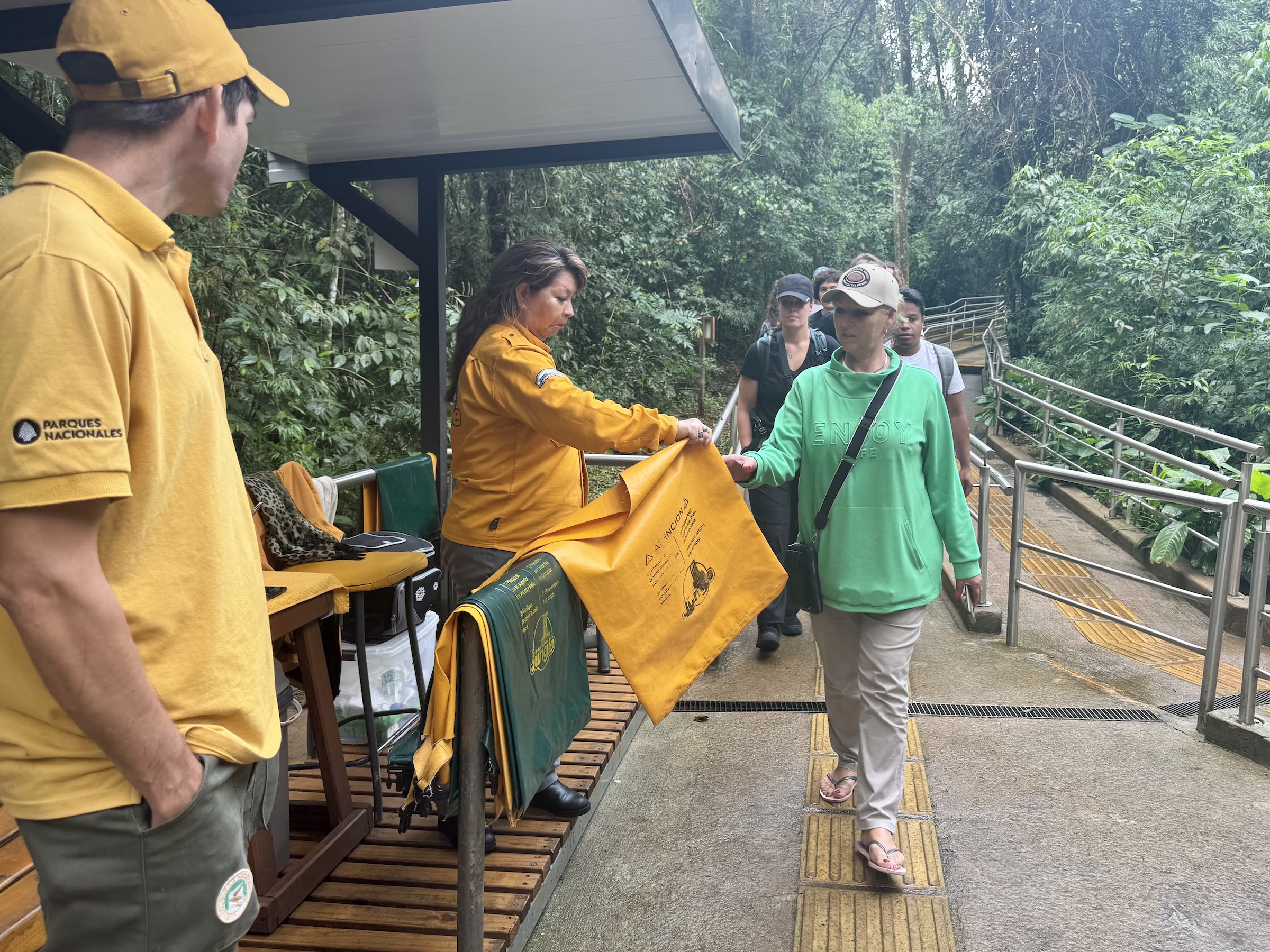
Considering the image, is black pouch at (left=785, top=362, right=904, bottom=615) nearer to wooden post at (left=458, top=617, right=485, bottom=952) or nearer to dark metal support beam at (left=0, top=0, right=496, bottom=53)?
wooden post at (left=458, top=617, right=485, bottom=952)

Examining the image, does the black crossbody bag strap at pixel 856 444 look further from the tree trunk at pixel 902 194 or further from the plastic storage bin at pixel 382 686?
the tree trunk at pixel 902 194

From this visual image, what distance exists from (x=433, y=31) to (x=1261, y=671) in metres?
4.21

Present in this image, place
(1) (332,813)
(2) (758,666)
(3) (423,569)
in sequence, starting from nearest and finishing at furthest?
1. (1) (332,813)
2. (3) (423,569)
3. (2) (758,666)

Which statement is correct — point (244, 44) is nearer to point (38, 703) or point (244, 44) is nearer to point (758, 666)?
point (38, 703)

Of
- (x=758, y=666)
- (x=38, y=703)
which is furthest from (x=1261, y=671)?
(x=38, y=703)

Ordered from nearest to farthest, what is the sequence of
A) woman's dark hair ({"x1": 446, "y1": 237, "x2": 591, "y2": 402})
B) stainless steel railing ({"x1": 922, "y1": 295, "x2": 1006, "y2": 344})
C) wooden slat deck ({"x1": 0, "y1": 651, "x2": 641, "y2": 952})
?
wooden slat deck ({"x1": 0, "y1": 651, "x2": 641, "y2": 952}), woman's dark hair ({"x1": 446, "y1": 237, "x2": 591, "y2": 402}), stainless steel railing ({"x1": 922, "y1": 295, "x2": 1006, "y2": 344})

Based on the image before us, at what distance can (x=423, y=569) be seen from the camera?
340 cm

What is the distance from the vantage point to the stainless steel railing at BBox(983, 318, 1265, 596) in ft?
17.8

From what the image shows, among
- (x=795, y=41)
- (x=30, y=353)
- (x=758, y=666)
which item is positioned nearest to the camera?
(x=30, y=353)

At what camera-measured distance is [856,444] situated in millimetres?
3092

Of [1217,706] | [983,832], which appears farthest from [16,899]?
[1217,706]

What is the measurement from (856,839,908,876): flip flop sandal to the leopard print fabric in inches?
74.1

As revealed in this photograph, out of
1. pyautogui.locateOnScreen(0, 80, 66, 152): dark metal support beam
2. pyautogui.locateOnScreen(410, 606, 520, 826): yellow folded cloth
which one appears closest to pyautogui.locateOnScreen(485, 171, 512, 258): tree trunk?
pyautogui.locateOnScreen(0, 80, 66, 152): dark metal support beam

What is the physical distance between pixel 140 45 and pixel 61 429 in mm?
513
